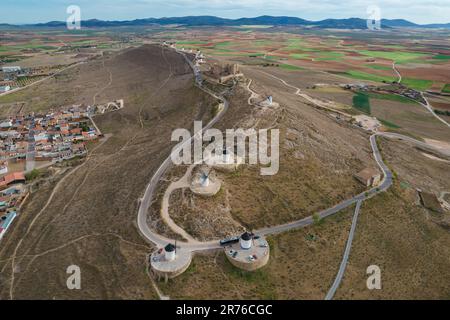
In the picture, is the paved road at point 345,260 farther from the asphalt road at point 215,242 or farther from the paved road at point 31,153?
the paved road at point 31,153

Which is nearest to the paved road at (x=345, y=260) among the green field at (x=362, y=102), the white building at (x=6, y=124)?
the green field at (x=362, y=102)

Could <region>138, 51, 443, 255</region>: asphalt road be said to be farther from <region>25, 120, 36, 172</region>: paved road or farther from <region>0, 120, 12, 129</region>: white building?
<region>0, 120, 12, 129</region>: white building

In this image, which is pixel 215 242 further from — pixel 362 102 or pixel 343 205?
pixel 362 102

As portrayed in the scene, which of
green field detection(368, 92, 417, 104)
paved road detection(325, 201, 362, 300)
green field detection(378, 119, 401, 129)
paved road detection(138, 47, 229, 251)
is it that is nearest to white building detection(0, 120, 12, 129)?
paved road detection(138, 47, 229, 251)

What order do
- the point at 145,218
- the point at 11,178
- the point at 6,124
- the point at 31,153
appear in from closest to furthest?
the point at 145,218, the point at 11,178, the point at 31,153, the point at 6,124

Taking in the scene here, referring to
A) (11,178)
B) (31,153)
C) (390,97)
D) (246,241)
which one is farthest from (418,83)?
(11,178)

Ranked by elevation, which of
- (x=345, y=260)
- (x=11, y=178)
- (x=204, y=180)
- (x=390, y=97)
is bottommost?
(x=345, y=260)

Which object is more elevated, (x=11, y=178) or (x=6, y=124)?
(x=6, y=124)
